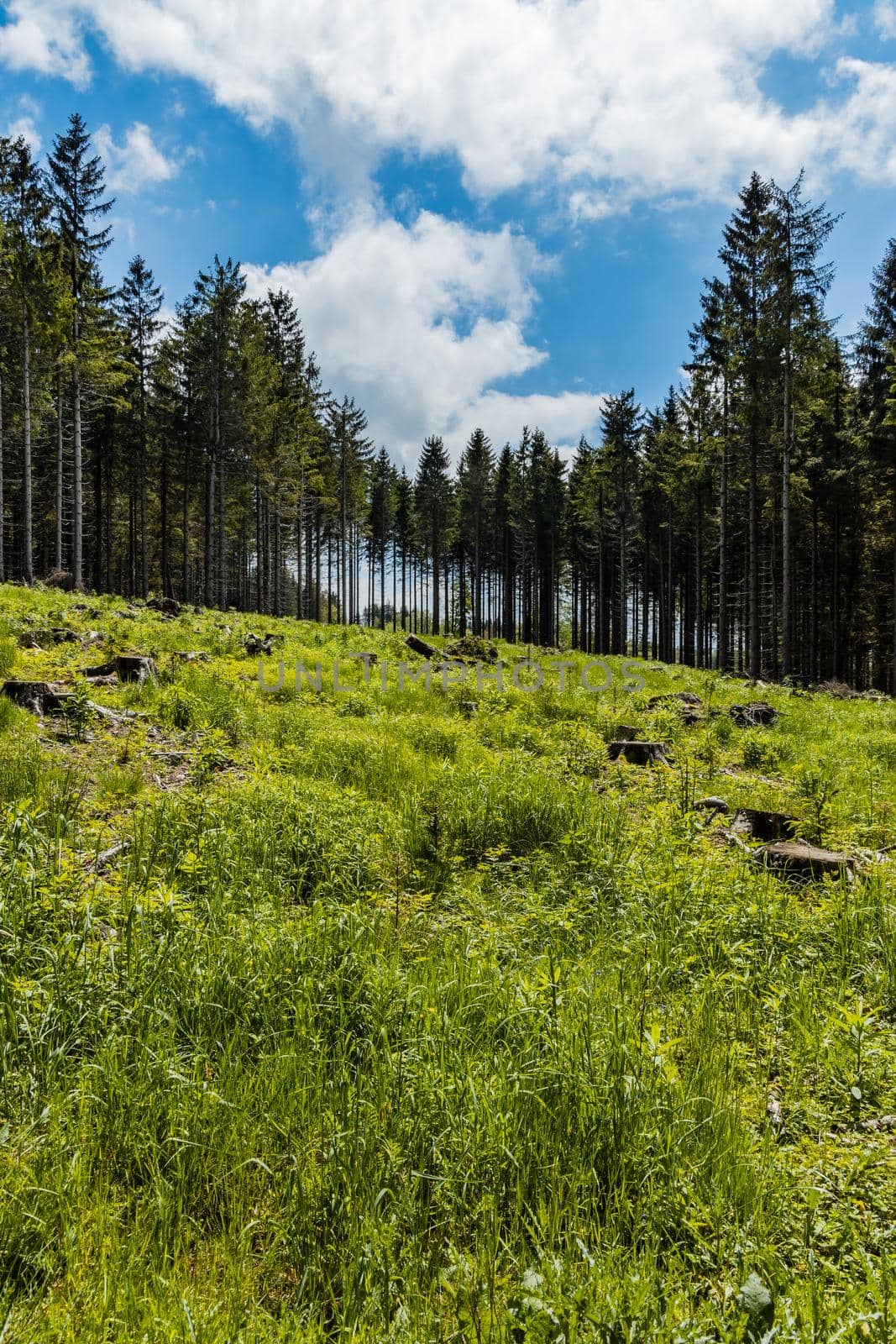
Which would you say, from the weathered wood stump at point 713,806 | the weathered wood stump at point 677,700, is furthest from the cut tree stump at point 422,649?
the weathered wood stump at point 713,806

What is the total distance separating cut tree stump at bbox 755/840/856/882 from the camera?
4.86 metres

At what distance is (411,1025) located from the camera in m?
2.88

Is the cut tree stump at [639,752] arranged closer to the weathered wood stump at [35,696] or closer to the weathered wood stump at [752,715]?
the weathered wood stump at [752,715]

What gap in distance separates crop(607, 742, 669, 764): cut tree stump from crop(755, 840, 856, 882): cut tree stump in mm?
2749

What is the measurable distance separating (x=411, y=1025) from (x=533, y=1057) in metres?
0.58

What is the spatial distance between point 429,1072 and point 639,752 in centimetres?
626

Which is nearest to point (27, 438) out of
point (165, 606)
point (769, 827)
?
point (165, 606)

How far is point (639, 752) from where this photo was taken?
8.20 metres

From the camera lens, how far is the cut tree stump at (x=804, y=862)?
15.9ft

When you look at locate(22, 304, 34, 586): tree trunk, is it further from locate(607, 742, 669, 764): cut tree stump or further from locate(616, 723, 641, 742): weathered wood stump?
locate(607, 742, 669, 764): cut tree stump

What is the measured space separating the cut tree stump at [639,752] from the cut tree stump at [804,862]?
275cm

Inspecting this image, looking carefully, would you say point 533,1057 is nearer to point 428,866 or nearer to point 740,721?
point 428,866

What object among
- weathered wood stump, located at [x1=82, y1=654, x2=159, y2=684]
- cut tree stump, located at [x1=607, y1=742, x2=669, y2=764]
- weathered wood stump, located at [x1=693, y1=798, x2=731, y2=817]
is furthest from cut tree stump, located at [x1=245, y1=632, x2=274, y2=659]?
weathered wood stump, located at [x1=693, y1=798, x2=731, y2=817]

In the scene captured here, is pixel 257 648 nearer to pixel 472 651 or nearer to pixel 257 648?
pixel 257 648
